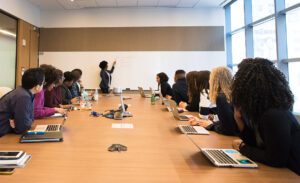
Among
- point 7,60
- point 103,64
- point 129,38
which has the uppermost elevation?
point 129,38

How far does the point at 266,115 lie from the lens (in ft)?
3.45

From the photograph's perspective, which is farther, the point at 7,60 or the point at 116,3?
the point at 116,3

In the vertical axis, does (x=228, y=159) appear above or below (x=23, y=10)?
below

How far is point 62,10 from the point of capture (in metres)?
6.37

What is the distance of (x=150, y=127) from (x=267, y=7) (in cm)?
408

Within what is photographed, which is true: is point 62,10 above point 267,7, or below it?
above

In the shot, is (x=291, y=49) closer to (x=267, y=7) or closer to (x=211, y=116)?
(x=267, y=7)

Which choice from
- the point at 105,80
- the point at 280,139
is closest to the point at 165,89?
the point at 105,80

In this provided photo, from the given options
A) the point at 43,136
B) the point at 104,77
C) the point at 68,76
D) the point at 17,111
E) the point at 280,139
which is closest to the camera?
the point at 280,139

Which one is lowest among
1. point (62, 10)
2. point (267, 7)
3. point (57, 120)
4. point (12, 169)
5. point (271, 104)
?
point (12, 169)

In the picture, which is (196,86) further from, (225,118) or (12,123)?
(12,123)

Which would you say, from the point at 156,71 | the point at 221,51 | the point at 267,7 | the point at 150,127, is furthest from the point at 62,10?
the point at 150,127

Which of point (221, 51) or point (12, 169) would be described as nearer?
point (12, 169)

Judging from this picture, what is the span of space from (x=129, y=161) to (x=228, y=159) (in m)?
0.52
